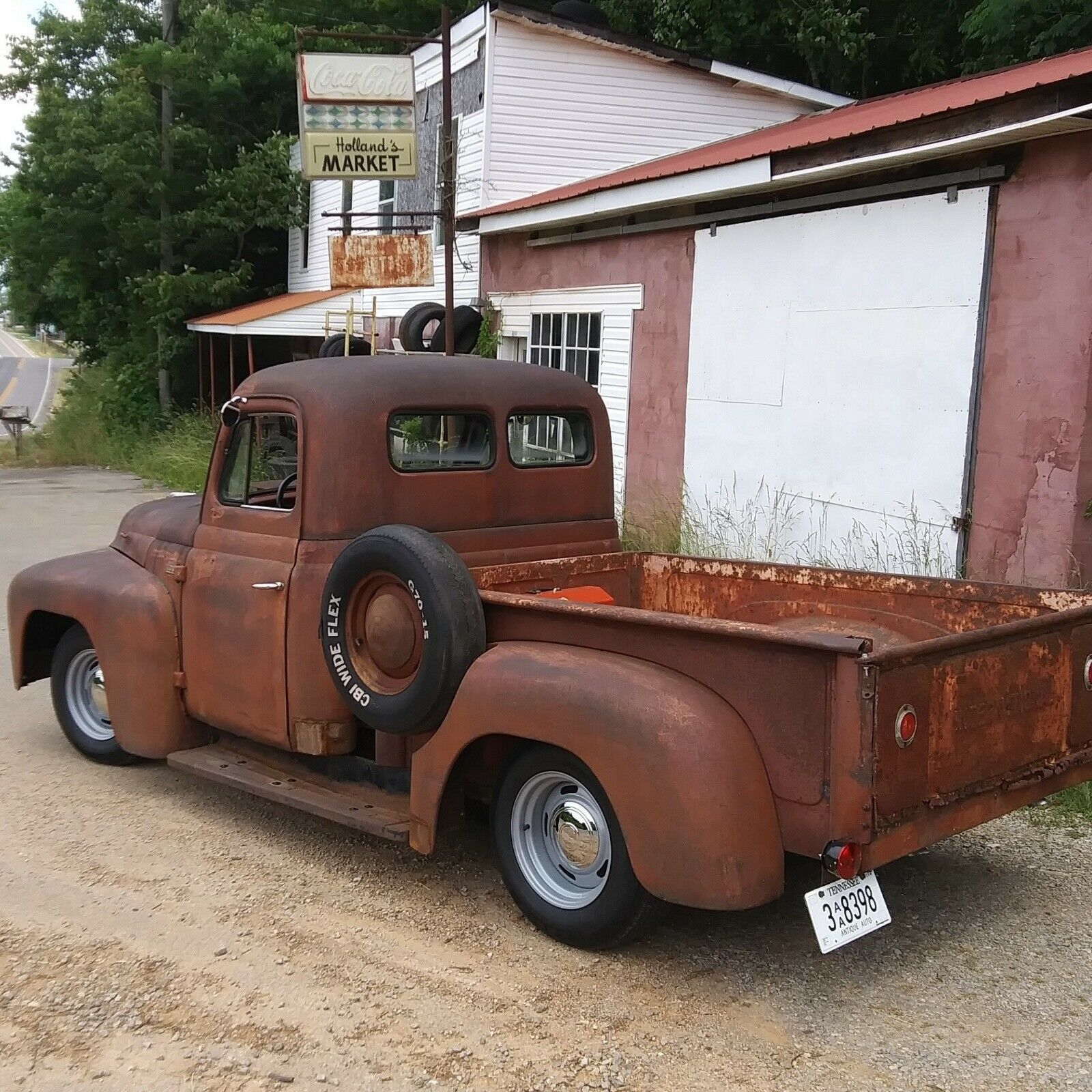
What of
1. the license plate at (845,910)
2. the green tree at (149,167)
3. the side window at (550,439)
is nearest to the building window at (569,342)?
the side window at (550,439)

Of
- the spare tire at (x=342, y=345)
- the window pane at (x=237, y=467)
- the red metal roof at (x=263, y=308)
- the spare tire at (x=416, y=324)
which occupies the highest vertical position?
the red metal roof at (x=263, y=308)

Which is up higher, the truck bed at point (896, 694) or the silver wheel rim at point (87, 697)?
the truck bed at point (896, 694)

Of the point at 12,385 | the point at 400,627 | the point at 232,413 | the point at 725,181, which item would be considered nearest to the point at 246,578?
the point at 232,413

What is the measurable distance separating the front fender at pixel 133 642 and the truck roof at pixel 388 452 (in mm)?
987

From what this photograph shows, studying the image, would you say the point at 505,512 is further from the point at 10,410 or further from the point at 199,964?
the point at 10,410

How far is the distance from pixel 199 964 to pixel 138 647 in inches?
70.3

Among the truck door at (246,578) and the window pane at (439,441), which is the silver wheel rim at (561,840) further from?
the window pane at (439,441)

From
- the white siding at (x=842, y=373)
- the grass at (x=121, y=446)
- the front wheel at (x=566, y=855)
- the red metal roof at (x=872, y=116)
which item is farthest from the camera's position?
the grass at (x=121, y=446)

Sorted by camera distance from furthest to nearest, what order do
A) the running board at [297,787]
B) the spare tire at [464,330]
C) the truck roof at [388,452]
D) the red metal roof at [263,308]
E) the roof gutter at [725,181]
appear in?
the red metal roof at [263,308], the spare tire at [464,330], the roof gutter at [725,181], the truck roof at [388,452], the running board at [297,787]

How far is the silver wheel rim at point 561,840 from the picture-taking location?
3875mm

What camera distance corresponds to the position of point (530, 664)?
3906mm

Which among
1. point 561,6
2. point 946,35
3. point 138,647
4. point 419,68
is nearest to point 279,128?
point 419,68

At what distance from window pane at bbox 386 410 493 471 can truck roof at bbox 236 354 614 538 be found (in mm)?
35

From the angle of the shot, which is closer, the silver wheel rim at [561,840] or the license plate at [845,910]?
the license plate at [845,910]
